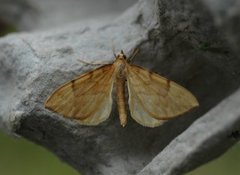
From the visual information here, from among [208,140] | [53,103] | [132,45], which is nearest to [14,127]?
[53,103]

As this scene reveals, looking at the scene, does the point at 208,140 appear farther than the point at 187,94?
No

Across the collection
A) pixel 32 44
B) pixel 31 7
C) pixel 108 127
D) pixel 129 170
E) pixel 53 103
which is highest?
pixel 31 7

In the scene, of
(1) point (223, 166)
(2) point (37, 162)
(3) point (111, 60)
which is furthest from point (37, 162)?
(3) point (111, 60)

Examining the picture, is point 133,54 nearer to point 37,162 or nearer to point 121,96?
point 121,96

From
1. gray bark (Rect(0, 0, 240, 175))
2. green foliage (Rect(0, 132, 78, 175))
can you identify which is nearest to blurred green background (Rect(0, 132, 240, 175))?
green foliage (Rect(0, 132, 78, 175))

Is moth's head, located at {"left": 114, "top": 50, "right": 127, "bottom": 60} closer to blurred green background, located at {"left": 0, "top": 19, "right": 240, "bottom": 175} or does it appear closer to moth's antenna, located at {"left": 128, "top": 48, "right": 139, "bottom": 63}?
moth's antenna, located at {"left": 128, "top": 48, "right": 139, "bottom": 63}

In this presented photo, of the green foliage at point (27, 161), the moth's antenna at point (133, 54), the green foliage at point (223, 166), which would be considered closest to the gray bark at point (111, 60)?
the moth's antenna at point (133, 54)

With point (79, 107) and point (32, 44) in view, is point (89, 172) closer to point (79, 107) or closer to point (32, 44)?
point (79, 107)
